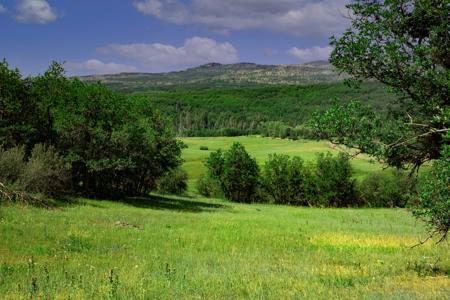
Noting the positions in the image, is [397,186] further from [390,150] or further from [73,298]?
[73,298]

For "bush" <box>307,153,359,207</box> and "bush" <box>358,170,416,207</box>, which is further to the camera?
"bush" <box>358,170,416,207</box>

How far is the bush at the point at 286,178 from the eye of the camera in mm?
91375

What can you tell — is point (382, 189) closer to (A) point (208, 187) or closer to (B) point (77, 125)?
(A) point (208, 187)

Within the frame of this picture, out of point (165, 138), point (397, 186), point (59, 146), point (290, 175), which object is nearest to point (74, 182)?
point (59, 146)

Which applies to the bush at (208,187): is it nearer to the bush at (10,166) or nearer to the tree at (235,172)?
the tree at (235,172)

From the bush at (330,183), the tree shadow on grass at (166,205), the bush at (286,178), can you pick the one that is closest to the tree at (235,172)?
the bush at (286,178)

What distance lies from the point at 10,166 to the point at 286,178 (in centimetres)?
6613

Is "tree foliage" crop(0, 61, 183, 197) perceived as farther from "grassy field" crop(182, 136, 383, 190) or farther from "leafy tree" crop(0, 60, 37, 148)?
"grassy field" crop(182, 136, 383, 190)

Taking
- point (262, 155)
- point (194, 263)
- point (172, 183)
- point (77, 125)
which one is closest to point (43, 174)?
point (77, 125)

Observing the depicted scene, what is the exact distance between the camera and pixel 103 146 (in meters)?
43.2

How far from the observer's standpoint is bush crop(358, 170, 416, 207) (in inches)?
3575

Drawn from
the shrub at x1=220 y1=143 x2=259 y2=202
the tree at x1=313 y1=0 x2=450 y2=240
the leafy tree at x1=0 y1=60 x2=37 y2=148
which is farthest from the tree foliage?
the shrub at x1=220 y1=143 x2=259 y2=202

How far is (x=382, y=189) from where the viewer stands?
3639 inches

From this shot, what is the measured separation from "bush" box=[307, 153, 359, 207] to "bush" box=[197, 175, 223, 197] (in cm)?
1787
